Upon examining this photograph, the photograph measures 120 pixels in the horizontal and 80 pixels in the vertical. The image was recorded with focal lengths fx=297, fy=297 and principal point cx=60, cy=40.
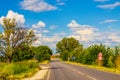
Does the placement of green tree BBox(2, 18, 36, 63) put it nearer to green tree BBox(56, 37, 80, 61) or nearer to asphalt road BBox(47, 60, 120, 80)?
asphalt road BBox(47, 60, 120, 80)

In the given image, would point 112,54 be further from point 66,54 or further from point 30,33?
point 66,54

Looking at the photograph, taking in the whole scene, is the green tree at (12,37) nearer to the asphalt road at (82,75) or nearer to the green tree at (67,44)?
the asphalt road at (82,75)

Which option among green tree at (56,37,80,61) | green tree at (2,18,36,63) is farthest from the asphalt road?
green tree at (56,37,80,61)

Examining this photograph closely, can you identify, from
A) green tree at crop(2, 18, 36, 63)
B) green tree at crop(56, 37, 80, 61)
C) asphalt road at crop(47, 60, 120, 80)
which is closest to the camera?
asphalt road at crop(47, 60, 120, 80)

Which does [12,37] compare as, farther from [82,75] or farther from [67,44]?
[67,44]

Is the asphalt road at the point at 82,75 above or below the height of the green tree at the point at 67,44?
below

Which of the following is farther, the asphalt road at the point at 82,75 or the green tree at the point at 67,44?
the green tree at the point at 67,44

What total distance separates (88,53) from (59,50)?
12706cm

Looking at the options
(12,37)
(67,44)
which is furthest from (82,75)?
(67,44)

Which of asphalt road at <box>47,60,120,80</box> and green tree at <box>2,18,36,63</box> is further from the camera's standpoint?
green tree at <box>2,18,36,63</box>

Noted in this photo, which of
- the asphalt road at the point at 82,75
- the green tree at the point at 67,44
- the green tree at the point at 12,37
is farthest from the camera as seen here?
the green tree at the point at 67,44

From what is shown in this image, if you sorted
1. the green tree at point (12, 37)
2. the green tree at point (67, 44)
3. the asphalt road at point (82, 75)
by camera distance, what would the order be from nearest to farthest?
the asphalt road at point (82, 75)
the green tree at point (12, 37)
the green tree at point (67, 44)

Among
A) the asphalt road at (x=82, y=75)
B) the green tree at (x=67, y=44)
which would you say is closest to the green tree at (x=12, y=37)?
the asphalt road at (x=82, y=75)

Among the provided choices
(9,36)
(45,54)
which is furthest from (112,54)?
(45,54)
